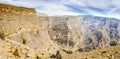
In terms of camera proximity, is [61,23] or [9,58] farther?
[61,23]

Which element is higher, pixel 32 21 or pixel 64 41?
pixel 32 21

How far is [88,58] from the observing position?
18.7 metres

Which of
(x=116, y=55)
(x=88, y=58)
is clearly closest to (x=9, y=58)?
(x=88, y=58)

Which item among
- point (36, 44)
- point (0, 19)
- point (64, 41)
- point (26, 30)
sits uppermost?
point (0, 19)

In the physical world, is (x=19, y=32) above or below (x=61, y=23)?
above

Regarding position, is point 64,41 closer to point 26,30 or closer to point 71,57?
point 26,30

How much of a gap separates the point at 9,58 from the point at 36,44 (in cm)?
2029

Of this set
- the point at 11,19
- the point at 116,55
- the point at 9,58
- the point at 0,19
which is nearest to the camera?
the point at 9,58

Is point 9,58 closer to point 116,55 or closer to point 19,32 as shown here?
point 116,55

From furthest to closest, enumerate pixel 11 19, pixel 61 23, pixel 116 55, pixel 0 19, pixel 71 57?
pixel 61 23 < pixel 11 19 < pixel 0 19 < pixel 71 57 < pixel 116 55

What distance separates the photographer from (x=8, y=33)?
2688 cm

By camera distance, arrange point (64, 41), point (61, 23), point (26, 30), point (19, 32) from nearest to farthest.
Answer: point (19, 32) → point (26, 30) → point (64, 41) → point (61, 23)

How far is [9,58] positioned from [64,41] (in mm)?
88618

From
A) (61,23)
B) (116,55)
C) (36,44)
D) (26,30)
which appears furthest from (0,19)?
(61,23)
